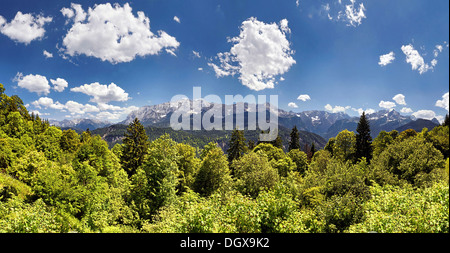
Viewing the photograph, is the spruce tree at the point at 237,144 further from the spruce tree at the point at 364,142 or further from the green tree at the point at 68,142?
the green tree at the point at 68,142

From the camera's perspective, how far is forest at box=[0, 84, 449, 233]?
873 centimetres

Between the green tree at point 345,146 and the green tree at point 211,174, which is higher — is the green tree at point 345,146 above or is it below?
above

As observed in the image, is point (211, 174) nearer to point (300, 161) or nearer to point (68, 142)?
point (68, 142)

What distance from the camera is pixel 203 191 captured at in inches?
1123

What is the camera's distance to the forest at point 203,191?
8.73 meters

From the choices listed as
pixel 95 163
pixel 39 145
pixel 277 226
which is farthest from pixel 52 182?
pixel 39 145

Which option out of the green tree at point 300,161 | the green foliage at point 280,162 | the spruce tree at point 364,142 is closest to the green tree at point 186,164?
the green foliage at point 280,162

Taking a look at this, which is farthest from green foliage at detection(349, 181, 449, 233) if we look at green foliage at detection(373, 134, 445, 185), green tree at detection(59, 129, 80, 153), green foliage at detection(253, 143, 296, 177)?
green tree at detection(59, 129, 80, 153)

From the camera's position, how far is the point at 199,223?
7973mm

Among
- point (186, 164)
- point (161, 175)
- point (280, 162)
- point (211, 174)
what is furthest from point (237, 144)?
point (161, 175)

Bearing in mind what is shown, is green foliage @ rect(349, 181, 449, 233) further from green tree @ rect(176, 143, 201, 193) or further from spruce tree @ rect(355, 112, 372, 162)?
spruce tree @ rect(355, 112, 372, 162)
